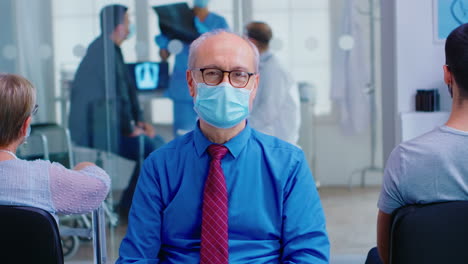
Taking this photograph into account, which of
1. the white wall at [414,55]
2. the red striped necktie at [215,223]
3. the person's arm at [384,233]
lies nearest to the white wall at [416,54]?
the white wall at [414,55]

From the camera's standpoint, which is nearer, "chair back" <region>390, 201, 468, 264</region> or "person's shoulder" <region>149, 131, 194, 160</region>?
"chair back" <region>390, 201, 468, 264</region>

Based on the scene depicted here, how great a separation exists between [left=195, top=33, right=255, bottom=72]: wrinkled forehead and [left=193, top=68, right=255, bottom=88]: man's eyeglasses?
0.01m

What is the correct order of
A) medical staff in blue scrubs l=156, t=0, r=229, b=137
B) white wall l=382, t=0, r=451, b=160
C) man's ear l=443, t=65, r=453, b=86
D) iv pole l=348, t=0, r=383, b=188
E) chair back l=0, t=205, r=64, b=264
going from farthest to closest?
medical staff in blue scrubs l=156, t=0, r=229, b=137, iv pole l=348, t=0, r=383, b=188, white wall l=382, t=0, r=451, b=160, man's ear l=443, t=65, r=453, b=86, chair back l=0, t=205, r=64, b=264

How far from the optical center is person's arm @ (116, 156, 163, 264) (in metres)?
1.74

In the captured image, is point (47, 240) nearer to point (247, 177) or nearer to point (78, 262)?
point (247, 177)

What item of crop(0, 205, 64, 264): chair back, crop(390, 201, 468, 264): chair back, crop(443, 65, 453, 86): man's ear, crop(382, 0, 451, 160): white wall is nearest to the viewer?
crop(390, 201, 468, 264): chair back

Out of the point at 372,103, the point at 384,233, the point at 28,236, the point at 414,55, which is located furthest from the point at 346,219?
the point at 28,236

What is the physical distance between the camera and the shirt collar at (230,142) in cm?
178

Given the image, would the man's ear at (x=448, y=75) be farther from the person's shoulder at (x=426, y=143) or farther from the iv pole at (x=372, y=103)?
the iv pole at (x=372, y=103)

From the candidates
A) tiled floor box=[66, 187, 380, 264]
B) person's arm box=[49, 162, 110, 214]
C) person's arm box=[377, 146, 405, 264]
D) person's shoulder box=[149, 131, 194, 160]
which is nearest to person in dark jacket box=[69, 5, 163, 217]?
tiled floor box=[66, 187, 380, 264]

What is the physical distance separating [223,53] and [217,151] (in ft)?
0.91

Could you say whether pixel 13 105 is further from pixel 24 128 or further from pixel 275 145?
pixel 275 145

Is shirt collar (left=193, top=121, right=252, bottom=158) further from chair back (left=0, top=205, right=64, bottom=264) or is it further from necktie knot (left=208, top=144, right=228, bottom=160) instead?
chair back (left=0, top=205, right=64, bottom=264)

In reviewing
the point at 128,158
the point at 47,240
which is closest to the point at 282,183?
the point at 47,240
